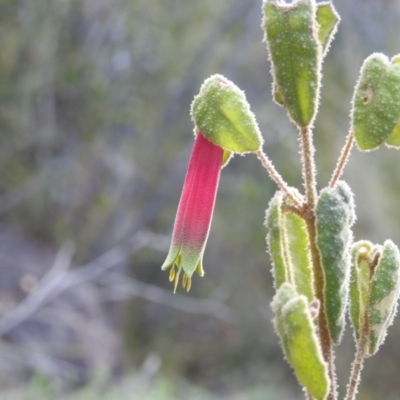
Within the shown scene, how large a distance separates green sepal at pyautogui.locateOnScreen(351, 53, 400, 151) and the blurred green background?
168 inches

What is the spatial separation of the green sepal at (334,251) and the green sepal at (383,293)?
6 cm

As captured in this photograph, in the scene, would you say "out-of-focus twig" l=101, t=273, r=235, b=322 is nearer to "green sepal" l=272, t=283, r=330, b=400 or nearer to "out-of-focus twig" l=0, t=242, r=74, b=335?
"out-of-focus twig" l=0, t=242, r=74, b=335

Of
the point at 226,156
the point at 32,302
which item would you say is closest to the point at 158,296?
the point at 32,302

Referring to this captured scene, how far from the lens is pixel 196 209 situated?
0.73 meters

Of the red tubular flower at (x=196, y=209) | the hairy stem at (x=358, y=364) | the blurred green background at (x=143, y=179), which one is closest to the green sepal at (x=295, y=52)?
the red tubular flower at (x=196, y=209)

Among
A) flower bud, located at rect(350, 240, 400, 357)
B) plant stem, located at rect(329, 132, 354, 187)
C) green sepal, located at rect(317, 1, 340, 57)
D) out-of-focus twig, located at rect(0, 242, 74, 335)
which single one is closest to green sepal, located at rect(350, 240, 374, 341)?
flower bud, located at rect(350, 240, 400, 357)

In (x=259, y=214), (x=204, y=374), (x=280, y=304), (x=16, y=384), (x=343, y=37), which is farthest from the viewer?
(x=259, y=214)

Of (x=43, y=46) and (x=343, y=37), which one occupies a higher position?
(x=343, y=37)

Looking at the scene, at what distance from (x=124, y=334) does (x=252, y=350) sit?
1.37 meters

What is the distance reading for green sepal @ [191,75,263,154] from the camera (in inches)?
26.8

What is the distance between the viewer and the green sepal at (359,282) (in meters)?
0.73

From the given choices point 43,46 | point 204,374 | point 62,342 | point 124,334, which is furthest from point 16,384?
point 43,46

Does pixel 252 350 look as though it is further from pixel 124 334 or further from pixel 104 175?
pixel 104 175

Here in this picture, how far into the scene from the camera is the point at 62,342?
511cm
